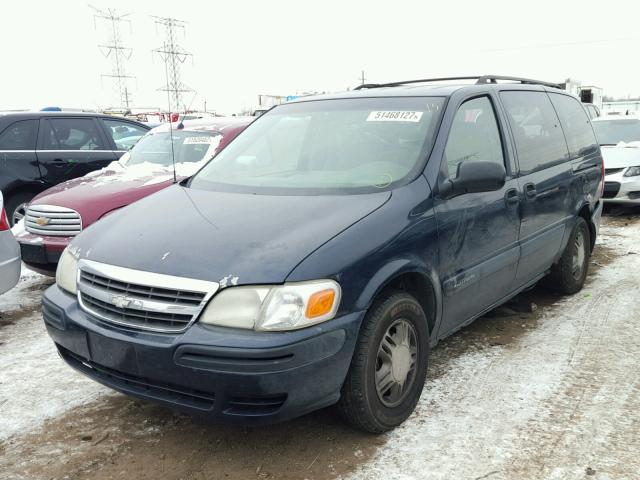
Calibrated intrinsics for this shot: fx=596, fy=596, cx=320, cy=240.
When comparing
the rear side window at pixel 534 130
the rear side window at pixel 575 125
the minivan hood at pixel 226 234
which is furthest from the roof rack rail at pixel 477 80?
the minivan hood at pixel 226 234

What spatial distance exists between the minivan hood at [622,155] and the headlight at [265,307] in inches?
329

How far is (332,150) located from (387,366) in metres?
1.39

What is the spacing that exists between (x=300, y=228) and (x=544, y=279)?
3.22m

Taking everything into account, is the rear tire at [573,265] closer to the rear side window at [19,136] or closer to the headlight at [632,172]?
the headlight at [632,172]

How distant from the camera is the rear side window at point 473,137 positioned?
3514mm

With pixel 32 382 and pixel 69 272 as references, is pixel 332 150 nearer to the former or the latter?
pixel 69 272

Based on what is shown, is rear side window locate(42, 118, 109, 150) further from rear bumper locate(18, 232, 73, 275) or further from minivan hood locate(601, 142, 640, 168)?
minivan hood locate(601, 142, 640, 168)

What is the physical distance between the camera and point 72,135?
7.86 metres

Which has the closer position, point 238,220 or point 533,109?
point 238,220

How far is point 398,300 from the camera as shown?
2.89 metres

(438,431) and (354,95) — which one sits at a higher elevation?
(354,95)

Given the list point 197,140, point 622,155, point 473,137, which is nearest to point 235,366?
point 473,137

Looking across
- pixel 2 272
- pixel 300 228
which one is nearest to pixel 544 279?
pixel 300 228

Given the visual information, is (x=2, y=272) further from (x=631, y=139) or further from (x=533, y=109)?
(x=631, y=139)
